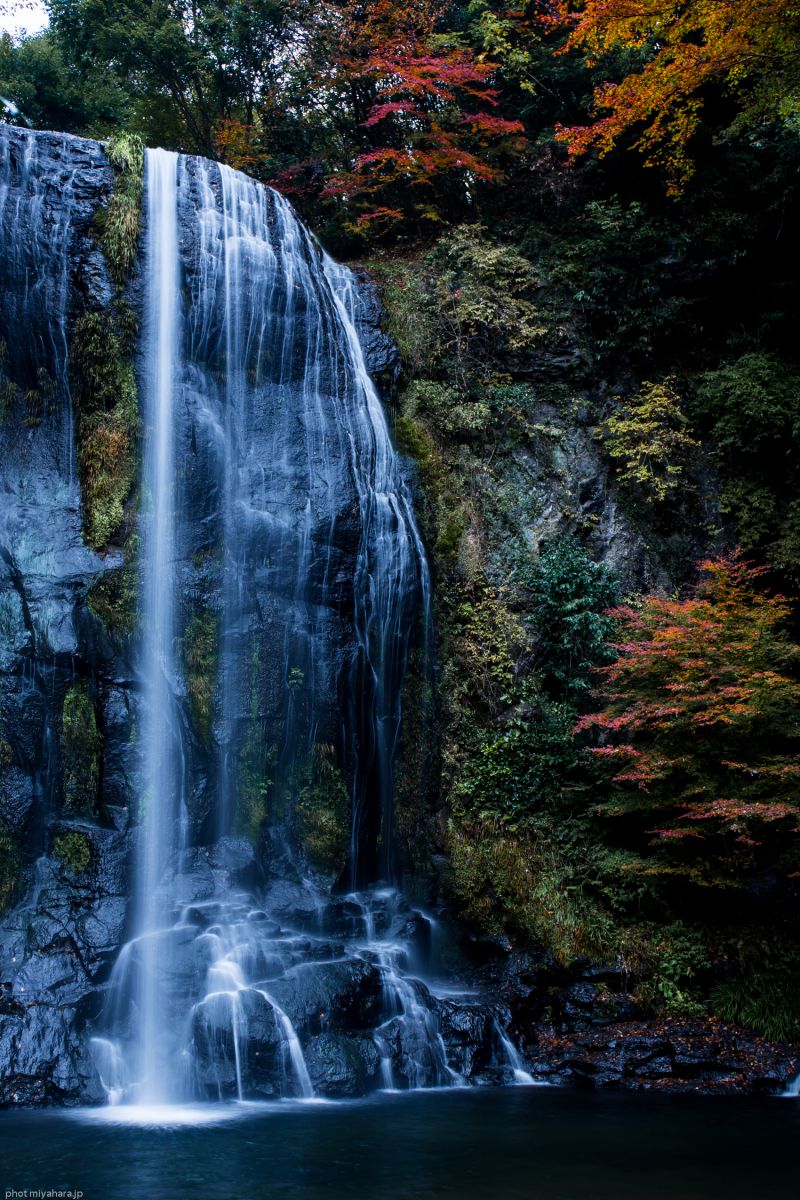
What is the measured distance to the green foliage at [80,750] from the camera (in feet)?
29.7

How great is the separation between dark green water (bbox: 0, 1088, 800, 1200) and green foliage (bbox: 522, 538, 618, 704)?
5.27m

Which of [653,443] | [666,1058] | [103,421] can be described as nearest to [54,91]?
[103,421]

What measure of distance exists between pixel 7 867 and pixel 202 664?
2972 millimetres

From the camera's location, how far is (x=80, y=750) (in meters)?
9.17

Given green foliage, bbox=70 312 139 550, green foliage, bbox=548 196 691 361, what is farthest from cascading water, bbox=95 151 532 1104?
green foliage, bbox=548 196 691 361

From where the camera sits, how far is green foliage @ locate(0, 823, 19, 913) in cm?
852

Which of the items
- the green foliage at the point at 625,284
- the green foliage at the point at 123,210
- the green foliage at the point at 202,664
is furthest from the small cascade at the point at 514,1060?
the green foliage at the point at 625,284

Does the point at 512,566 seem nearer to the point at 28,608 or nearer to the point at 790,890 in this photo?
the point at 790,890

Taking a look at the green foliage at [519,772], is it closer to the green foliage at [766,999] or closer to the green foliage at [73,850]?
the green foliage at [766,999]

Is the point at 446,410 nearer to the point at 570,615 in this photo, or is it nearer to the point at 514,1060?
the point at 570,615

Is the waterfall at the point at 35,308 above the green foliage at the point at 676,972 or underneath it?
above

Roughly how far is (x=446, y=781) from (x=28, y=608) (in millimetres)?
5594

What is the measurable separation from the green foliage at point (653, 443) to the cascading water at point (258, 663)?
364 centimetres

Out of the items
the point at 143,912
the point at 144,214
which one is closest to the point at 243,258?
the point at 144,214
